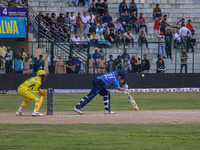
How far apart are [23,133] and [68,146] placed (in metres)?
2.53

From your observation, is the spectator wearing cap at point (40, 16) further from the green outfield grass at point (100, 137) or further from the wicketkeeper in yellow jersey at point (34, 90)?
the green outfield grass at point (100, 137)

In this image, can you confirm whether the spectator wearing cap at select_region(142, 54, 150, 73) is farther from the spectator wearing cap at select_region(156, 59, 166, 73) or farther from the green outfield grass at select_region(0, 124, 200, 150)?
the green outfield grass at select_region(0, 124, 200, 150)

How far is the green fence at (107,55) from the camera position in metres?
34.4

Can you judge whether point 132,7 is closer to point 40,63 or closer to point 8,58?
point 40,63

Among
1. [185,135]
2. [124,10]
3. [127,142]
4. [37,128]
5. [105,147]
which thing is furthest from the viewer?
[124,10]

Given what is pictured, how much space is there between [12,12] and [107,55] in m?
7.29

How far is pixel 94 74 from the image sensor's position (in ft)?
114

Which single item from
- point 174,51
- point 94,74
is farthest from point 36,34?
point 174,51

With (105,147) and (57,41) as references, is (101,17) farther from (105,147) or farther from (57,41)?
(105,147)

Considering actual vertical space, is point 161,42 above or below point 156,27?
below

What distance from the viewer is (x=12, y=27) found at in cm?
3591

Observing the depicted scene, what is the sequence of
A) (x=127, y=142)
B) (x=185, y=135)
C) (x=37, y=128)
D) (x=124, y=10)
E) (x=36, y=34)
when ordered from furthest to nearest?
(x=124, y=10) < (x=36, y=34) < (x=37, y=128) < (x=185, y=135) < (x=127, y=142)

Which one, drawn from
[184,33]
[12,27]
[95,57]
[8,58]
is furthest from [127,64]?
[12,27]

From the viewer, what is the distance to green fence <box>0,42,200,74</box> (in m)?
34.4
